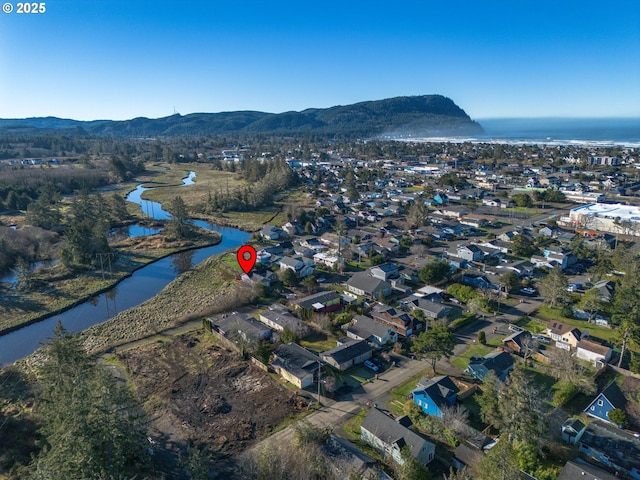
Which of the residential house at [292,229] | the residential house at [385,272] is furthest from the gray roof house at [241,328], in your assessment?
the residential house at [292,229]

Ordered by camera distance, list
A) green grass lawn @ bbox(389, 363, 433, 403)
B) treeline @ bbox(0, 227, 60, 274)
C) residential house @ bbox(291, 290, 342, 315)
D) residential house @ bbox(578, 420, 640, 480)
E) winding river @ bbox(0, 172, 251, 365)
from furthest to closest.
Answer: treeline @ bbox(0, 227, 60, 274) < residential house @ bbox(291, 290, 342, 315) < winding river @ bbox(0, 172, 251, 365) < green grass lawn @ bbox(389, 363, 433, 403) < residential house @ bbox(578, 420, 640, 480)

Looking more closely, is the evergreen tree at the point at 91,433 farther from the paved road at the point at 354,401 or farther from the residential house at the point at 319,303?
the residential house at the point at 319,303

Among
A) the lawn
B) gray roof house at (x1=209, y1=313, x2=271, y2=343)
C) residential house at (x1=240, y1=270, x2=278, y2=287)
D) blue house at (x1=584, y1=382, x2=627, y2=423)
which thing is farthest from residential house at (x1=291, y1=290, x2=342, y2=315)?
blue house at (x1=584, y1=382, x2=627, y2=423)

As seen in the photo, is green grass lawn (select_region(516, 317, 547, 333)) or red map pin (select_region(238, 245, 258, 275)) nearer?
green grass lawn (select_region(516, 317, 547, 333))

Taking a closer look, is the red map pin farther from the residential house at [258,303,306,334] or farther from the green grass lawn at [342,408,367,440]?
the green grass lawn at [342,408,367,440]

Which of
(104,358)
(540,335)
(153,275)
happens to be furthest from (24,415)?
(540,335)

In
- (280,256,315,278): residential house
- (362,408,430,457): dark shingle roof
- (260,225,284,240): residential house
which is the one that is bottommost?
(362,408,430,457): dark shingle roof
